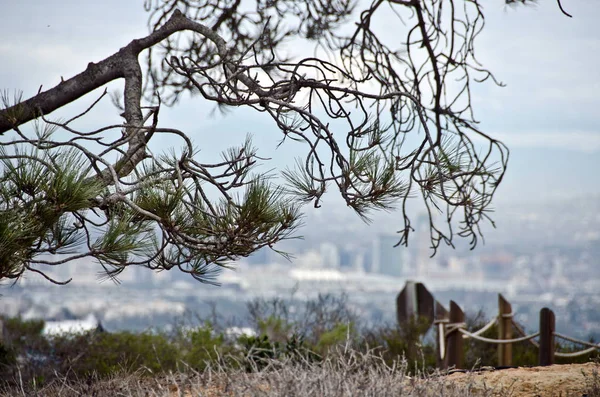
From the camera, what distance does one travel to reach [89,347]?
505cm

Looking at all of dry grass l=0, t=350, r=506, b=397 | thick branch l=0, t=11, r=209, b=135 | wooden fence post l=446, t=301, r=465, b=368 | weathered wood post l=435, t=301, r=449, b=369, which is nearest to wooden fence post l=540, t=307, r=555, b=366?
wooden fence post l=446, t=301, r=465, b=368

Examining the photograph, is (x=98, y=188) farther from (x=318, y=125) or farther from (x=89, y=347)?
(x=89, y=347)

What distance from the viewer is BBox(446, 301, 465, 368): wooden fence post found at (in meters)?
4.91

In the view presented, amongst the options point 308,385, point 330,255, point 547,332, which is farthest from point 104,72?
point 330,255

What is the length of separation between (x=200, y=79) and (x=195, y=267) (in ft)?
9.26

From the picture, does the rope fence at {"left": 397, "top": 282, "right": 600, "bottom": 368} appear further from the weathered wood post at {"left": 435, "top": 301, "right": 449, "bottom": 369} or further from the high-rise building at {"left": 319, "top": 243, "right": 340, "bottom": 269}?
the high-rise building at {"left": 319, "top": 243, "right": 340, "bottom": 269}

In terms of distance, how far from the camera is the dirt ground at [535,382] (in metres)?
2.82

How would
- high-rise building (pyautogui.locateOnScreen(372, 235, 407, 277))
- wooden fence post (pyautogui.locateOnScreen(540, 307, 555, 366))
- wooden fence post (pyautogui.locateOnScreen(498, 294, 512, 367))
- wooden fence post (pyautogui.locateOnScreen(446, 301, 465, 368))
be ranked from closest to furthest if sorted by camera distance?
wooden fence post (pyautogui.locateOnScreen(540, 307, 555, 366))
wooden fence post (pyautogui.locateOnScreen(446, 301, 465, 368))
wooden fence post (pyautogui.locateOnScreen(498, 294, 512, 367))
high-rise building (pyautogui.locateOnScreen(372, 235, 407, 277))

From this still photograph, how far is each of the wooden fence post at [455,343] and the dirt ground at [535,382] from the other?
1.73 m

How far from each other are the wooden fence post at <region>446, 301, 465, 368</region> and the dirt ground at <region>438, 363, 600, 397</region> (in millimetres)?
1731

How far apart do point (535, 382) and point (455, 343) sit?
79.7 inches

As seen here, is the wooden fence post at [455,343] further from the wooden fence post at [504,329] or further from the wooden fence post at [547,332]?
the wooden fence post at [547,332]

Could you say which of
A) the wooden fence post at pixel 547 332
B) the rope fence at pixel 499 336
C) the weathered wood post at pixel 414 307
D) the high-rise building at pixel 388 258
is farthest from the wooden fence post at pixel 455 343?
the high-rise building at pixel 388 258

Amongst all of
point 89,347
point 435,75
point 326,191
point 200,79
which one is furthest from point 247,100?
point 89,347
